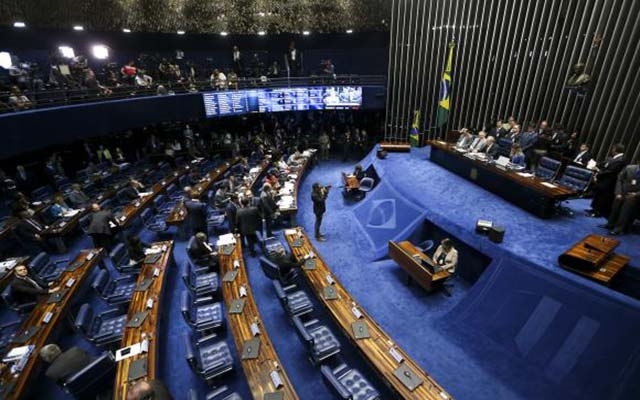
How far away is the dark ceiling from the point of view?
43.0ft

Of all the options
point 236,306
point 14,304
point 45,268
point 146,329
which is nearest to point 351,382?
point 236,306

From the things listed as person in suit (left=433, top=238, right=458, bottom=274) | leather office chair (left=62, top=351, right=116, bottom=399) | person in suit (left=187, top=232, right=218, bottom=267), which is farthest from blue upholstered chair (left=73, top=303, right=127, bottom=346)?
person in suit (left=433, top=238, right=458, bottom=274)

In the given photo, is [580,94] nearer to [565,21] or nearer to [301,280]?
[565,21]

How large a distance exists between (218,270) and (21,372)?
367 centimetres

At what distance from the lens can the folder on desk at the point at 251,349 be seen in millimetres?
4699

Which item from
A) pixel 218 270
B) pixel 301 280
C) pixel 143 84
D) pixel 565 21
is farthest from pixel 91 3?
pixel 565 21

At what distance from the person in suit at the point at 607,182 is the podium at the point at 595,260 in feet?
6.69

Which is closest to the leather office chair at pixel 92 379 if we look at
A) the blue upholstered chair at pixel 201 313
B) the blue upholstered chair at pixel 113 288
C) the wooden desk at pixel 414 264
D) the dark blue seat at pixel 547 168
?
the blue upholstered chair at pixel 201 313

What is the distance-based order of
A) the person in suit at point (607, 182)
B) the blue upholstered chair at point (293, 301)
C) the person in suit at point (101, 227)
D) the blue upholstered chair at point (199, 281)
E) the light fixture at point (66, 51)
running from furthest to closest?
1. the light fixture at point (66, 51)
2. the person in suit at point (101, 227)
3. the person in suit at point (607, 182)
4. the blue upholstered chair at point (199, 281)
5. the blue upholstered chair at point (293, 301)

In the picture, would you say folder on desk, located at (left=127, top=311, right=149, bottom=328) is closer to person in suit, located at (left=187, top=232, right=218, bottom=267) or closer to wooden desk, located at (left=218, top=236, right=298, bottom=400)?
wooden desk, located at (left=218, top=236, right=298, bottom=400)

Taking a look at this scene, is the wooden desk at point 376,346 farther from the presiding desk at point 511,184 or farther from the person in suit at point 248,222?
the presiding desk at point 511,184

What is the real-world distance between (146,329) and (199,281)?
182cm

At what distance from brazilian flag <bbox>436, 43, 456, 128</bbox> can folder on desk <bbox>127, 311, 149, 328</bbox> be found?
1310 cm

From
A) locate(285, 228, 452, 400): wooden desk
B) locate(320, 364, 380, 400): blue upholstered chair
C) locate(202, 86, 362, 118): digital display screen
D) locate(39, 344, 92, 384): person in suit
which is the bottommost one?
locate(320, 364, 380, 400): blue upholstered chair
